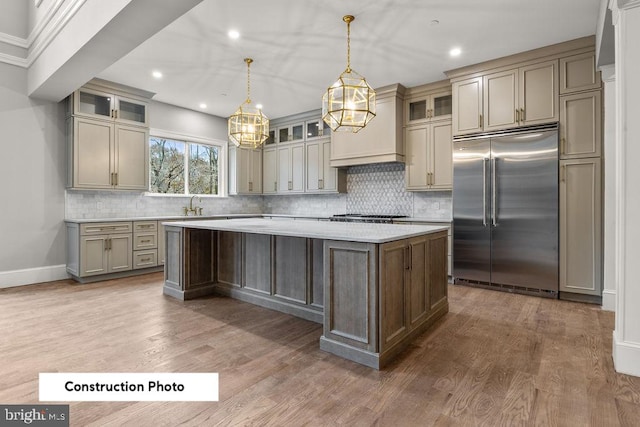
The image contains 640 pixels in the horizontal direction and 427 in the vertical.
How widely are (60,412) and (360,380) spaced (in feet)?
5.24

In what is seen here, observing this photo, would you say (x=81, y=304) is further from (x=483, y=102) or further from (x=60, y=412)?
(x=483, y=102)

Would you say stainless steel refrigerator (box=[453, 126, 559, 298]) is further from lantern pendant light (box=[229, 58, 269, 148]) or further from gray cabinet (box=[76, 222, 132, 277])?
gray cabinet (box=[76, 222, 132, 277])

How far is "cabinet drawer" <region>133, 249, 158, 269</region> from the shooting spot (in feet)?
16.5

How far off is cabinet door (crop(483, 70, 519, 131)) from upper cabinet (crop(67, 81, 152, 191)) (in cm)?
494

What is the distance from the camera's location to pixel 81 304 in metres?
3.60

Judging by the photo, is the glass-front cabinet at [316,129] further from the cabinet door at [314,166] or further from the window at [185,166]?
the window at [185,166]

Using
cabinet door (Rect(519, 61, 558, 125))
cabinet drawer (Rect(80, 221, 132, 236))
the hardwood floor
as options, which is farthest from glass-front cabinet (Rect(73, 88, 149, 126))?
cabinet door (Rect(519, 61, 558, 125))

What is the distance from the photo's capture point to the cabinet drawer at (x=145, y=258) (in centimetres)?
503

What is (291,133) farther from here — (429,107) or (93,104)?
(93,104)

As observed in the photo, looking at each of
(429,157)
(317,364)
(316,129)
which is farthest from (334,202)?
(317,364)

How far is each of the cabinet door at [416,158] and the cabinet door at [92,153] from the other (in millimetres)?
4390

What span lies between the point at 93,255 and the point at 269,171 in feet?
12.0

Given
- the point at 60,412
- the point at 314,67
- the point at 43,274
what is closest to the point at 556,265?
the point at 314,67

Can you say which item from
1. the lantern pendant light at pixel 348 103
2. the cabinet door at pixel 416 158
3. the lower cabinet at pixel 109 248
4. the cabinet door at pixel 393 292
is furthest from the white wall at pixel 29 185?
the cabinet door at pixel 416 158
